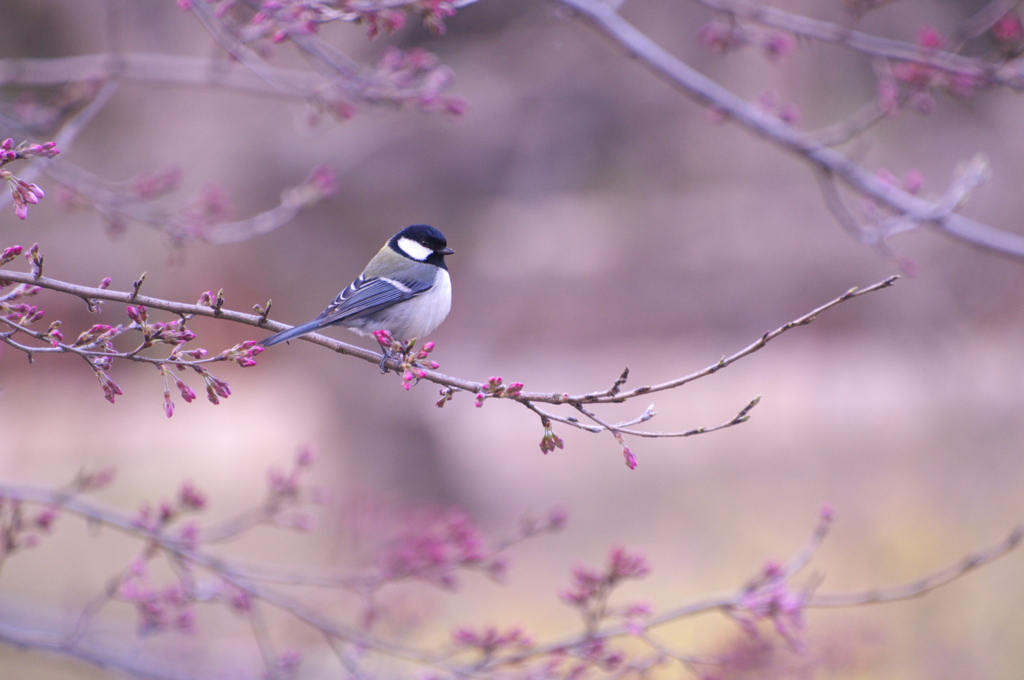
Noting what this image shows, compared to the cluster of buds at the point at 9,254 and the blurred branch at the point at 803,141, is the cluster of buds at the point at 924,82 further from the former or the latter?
the cluster of buds at the point at 9,254

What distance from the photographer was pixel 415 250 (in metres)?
4.11

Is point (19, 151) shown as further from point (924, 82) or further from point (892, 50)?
point (924, 82)

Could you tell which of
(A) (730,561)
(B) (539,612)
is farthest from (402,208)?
(A) (730,561)

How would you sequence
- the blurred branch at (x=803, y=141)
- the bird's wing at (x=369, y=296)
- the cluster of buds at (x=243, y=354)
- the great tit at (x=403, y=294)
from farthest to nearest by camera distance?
the blurred branch at (x=803, y=141) < the great tit at (x=403, y=294) < the bird's wing at (x=369, y=296) < the cluster of buds at (x=243, y=354)

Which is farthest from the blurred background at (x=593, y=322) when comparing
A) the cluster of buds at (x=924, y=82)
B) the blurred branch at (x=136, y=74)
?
the cluster of buds at (x=924, y=82)

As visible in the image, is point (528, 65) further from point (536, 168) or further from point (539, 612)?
point (539, 612)

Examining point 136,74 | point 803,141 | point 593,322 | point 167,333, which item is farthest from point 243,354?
point 593,322

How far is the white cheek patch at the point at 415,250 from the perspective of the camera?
4.07m

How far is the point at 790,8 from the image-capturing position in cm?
824

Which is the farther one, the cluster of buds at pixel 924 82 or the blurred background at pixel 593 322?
the blurred background at pixel 593 322

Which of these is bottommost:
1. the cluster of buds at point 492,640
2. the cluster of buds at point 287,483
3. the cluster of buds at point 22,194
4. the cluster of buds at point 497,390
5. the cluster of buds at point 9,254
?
the cluster of buds at point 492,640

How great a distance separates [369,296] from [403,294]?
167 millimetres

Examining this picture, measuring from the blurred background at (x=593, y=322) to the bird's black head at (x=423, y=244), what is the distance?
2609 millimetres

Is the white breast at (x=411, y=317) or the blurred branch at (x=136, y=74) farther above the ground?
the blurred branch at (x=136, y=74)
